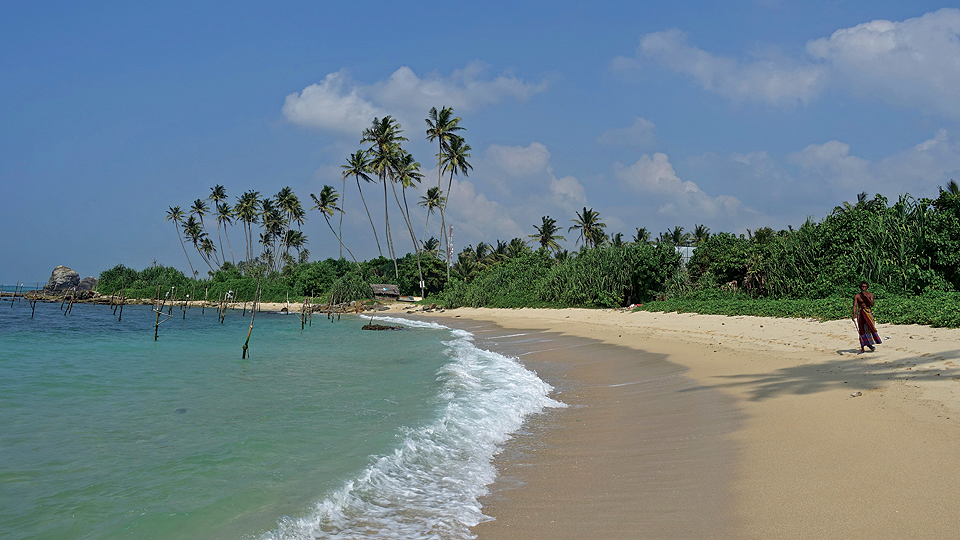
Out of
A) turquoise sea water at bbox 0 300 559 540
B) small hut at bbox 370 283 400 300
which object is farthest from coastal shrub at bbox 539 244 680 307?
small hut at bbox 370 283 400 300

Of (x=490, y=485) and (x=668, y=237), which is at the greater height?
(x=668, y=237)

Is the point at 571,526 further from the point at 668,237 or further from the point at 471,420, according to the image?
the point at 668,237

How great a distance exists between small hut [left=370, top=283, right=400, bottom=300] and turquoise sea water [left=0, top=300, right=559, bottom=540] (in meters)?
42.2

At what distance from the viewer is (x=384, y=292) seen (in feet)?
181

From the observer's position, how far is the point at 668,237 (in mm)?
65312

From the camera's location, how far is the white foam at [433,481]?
4.01 metres

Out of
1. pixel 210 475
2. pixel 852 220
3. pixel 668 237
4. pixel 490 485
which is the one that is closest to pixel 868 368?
pixel 490 485

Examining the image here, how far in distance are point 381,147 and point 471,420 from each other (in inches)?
2010

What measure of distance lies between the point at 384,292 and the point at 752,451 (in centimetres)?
5182

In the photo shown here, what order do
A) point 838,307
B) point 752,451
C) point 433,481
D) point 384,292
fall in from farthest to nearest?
point 384,292 < point 838,307 < point 433,481 < point 752,451

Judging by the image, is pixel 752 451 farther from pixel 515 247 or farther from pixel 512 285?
pixel 515 247

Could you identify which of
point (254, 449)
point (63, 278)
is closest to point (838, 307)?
point (254, 449)

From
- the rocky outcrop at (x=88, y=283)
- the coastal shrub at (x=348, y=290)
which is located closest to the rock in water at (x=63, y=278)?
the rocky outcrop at (x=88, y=283)

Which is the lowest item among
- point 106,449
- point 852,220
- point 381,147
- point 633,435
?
point 106,449
